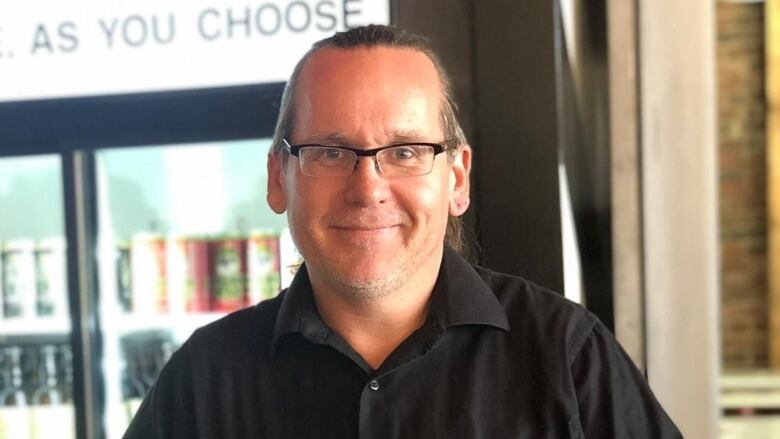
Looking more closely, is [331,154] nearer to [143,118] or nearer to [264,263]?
[143,118]

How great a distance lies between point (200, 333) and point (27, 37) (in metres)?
1.48

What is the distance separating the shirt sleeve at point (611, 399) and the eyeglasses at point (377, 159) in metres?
0.40

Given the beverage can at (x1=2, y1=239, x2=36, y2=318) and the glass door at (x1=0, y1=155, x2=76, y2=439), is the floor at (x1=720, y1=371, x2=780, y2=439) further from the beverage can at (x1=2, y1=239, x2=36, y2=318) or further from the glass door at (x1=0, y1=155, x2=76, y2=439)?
the beverage can at (x1=2, y1=239, x2=36, y2=318)

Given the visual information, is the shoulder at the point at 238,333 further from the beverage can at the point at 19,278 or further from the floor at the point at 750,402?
the floor at the point at 750,402

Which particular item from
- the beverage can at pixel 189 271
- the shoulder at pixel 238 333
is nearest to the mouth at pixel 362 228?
the shoulder at pixel 238 333

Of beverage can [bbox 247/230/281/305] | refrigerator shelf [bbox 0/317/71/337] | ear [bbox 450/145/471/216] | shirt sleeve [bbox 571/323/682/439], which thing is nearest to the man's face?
ear [bbox 450/145/471/216]

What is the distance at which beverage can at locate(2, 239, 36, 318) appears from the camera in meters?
3.02

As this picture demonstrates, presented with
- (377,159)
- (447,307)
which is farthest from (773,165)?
(377,159)

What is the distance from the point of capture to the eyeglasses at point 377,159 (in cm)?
123

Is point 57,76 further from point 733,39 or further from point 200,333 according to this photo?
point 733,39

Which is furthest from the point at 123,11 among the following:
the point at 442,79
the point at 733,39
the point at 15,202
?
the point at 733,39

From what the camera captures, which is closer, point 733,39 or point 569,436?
point 569,436

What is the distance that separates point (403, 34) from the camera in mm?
1333

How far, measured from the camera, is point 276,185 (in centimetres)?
140
